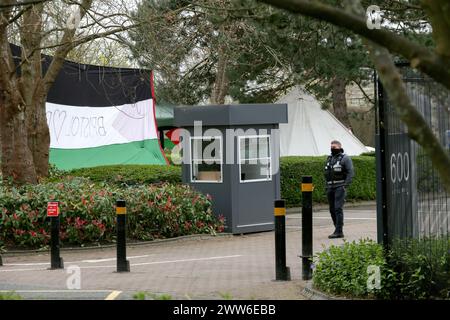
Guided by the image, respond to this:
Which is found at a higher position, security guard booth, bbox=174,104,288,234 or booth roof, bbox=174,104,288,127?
booth roof, bbox=174,104,288,127

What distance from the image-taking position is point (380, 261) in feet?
31.0

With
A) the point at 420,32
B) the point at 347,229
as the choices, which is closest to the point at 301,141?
the point at 347,229

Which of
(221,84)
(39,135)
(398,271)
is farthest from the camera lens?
(221,84)

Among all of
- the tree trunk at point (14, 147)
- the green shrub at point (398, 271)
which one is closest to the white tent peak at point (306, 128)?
the tree trunk at point (14, 147)

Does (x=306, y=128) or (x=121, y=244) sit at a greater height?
(x=306, y=128)

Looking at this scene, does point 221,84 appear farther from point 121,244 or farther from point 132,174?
point 121,244

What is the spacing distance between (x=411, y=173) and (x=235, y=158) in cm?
959

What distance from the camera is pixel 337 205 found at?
16.9m

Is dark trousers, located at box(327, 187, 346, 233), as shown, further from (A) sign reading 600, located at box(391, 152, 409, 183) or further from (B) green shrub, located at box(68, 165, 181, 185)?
(A) sign reading 600, located at box(391, 152, 409, 183)

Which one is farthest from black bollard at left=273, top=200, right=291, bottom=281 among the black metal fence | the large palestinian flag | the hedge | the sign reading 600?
the large palestinian flag

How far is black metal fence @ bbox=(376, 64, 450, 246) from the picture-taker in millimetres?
8945

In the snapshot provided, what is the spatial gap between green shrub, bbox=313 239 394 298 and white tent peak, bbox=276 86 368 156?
66.0 feet

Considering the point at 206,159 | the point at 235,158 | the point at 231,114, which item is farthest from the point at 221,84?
the point at 231,114

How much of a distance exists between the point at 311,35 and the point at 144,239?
7.27m
